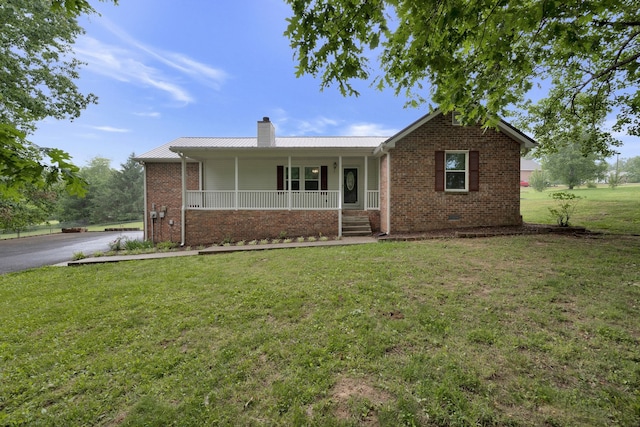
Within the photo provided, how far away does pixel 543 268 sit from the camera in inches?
211

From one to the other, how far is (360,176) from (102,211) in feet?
117

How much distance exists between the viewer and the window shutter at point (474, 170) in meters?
9.99

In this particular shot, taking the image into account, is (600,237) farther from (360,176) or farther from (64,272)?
(64,272)

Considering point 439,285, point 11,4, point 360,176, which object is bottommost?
point 439,285

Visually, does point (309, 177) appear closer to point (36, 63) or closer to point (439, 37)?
point (439, 37)

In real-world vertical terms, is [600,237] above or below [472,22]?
below

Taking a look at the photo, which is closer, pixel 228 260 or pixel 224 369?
pixel 224 369

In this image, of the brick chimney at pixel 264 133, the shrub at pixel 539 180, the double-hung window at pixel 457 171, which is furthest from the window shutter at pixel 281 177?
the shrub at pixel 539 180

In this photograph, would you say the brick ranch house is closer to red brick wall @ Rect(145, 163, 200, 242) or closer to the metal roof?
red brick wall @ Rect(145, 163, 200, 242)

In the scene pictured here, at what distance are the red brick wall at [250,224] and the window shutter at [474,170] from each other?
17.1ft

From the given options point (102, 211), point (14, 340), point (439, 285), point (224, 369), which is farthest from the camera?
→ point (102, 211)

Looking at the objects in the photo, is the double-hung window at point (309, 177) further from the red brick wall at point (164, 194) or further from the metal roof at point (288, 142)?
the red brick wall at point (164, 194)

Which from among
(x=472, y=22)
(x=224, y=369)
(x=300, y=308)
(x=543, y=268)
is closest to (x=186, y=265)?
(x=300, y=308)

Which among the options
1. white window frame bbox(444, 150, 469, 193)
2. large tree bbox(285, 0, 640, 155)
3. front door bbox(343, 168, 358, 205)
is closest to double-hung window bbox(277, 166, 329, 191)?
front door bbox(343, 168, 358, 205)
